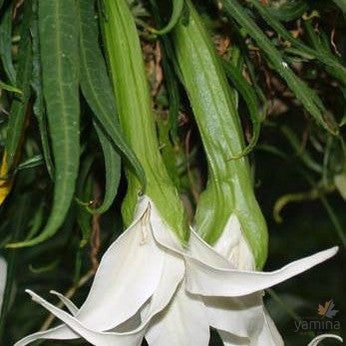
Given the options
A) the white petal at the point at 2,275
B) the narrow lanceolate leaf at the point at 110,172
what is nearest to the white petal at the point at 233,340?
the narrow lanceolate leaf at the point at 110,172

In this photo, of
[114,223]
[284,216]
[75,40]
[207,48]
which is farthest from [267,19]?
[284,216]

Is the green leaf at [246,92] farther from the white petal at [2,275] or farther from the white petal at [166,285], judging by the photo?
the white petal at [2,275]

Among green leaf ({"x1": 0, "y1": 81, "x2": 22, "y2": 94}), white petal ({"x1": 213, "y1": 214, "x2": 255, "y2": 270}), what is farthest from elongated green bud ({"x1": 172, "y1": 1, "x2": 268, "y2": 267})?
green leaf ({"x1": 0, "y1": 81, "x2": 22, "y2": 94})

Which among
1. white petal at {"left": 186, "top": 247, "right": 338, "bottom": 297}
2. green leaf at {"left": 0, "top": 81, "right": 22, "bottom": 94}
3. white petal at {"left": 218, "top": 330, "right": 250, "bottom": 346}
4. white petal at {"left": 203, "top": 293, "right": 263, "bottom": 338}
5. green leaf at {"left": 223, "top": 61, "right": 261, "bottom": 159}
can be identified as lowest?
white petal at {"left": 218, "top": 330, "right": 250, "bottom": 346}

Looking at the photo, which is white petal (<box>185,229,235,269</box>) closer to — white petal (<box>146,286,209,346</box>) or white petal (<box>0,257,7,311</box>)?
white petal (<box>146,286,209,346</box>)

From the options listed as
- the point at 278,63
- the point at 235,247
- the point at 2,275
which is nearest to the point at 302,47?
the point at 278,63

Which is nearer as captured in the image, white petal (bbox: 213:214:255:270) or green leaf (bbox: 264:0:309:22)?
white petal (bbox: 213:214:255:270)

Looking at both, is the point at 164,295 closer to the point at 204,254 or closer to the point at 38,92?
the point at 204,254

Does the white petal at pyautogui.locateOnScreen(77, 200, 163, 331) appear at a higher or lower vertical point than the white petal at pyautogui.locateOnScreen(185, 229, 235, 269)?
higher
